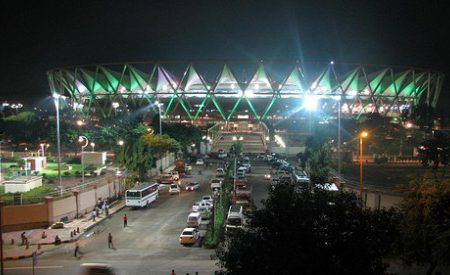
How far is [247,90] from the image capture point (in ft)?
219

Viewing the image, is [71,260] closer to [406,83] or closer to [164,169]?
[164,169]

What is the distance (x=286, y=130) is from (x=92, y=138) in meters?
31.9

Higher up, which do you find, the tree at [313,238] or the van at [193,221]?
the tree at [313,238]

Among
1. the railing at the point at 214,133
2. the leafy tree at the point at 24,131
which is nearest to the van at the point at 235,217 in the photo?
the leafy tree at the point at 24,131

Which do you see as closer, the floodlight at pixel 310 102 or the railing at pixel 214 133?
the railing at pixel 214 133

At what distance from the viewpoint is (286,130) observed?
64.7m

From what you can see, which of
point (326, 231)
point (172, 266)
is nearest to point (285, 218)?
point (326, 231)

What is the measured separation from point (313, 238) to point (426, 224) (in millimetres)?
4683

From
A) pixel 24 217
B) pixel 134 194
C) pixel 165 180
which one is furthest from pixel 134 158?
pixel 24 217

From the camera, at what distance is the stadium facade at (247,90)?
64.2 metres

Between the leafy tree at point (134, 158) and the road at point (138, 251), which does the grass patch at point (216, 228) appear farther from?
Result: the leafy tree at point (134, 158)

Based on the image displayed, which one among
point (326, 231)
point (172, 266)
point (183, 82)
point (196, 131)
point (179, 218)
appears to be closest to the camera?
point (326, 231)

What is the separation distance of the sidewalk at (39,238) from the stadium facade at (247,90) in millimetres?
44939

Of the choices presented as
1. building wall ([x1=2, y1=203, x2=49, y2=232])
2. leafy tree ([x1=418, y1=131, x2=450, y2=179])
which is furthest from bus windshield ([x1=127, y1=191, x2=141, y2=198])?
leafy tree ([x1=418, y1=131, x2=450, y2=179])
